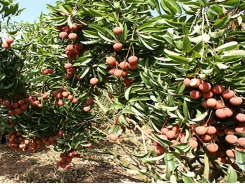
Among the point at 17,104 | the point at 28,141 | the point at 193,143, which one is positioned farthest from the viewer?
the point at 28,141

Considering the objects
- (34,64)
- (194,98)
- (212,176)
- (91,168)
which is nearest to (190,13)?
(194,98)

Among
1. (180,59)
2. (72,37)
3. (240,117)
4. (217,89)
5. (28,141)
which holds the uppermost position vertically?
(72,37)

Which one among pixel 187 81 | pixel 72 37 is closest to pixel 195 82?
pixel 187 81

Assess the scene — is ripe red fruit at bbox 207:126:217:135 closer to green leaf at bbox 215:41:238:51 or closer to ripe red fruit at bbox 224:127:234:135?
ripe red fruit at bbox 224:127:234:135

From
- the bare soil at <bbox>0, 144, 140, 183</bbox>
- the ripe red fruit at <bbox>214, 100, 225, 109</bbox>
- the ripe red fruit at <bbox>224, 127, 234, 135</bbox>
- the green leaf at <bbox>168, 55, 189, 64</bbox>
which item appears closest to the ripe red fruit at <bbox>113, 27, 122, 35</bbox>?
the green leaf at <bbox>168, 55, 189, 64</bbox>

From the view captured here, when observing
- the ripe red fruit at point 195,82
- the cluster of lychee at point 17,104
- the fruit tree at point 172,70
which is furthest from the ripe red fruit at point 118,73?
the cluster of lychee at point 17,104

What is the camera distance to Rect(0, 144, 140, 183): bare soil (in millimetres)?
4301

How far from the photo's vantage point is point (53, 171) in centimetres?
463

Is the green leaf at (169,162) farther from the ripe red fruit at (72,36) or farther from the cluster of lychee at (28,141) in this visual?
the cluster of lychee at (28,141)

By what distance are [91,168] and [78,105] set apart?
3.00m

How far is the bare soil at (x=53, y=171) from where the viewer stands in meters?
4.30

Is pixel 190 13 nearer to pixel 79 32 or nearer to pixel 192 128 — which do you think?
pixel 192 128

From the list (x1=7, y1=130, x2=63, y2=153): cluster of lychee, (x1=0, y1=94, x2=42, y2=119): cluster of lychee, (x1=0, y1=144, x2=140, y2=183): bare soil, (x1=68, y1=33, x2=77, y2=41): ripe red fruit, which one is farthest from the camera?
(x1=0, y1=144, x2=140, y2=183): bare soil

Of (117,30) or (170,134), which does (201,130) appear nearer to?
(170,134)
